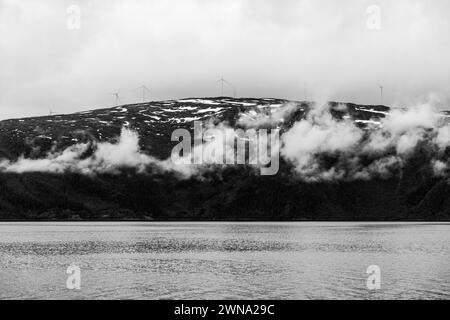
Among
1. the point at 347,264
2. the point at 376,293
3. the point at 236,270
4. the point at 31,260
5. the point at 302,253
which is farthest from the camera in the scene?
the point at 302,253
